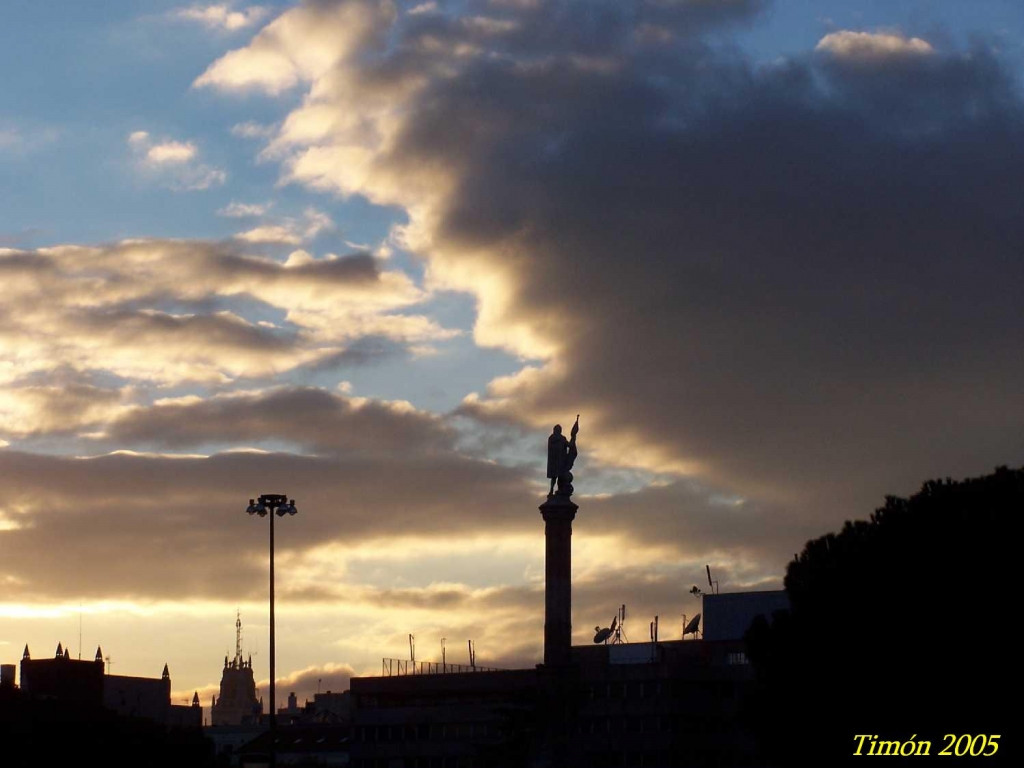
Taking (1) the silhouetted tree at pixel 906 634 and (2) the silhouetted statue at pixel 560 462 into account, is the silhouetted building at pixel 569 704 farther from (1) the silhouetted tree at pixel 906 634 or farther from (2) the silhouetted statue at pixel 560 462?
(1) the silhouetted tree at pixel 906 634

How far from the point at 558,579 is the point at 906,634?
51.4 meters

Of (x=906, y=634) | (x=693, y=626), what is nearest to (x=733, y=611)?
(x=693, y=626)

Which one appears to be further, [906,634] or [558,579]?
[558,579]

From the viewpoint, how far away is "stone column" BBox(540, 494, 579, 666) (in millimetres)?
121688

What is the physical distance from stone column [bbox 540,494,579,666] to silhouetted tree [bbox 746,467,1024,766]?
40679mm

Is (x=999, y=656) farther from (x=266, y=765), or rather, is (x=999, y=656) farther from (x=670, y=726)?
(x=670, y=726)

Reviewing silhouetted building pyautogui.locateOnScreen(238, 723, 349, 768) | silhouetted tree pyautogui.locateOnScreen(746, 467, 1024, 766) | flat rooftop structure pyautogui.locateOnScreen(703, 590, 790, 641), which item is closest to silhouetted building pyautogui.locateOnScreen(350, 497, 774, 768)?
flat rooftop structure pyautogui.locateOnScreen(703, 590, 790, 641)

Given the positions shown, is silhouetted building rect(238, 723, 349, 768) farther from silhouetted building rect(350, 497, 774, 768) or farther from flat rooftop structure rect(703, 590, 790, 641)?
flat rooftop structure rect(703, 590, 790, 641)

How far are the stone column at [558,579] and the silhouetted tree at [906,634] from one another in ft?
133

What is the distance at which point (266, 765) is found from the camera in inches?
2466

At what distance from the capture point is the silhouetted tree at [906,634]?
229ft

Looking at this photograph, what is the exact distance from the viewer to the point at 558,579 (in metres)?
122

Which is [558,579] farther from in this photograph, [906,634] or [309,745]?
[309,745]

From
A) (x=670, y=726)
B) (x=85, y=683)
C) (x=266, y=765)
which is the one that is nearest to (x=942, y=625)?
(x=266, y=765)
